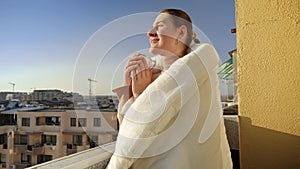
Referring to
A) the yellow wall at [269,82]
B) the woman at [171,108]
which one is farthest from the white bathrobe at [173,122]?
the yellow wall at [269,82]

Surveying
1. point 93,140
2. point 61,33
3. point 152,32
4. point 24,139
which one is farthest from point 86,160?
point 61,33

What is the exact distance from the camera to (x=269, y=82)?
3.96 ft

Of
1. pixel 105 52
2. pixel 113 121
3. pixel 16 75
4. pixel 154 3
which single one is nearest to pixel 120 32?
pixel 105 52

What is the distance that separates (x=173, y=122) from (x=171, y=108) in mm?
50

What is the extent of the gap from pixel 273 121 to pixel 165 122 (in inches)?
30.7

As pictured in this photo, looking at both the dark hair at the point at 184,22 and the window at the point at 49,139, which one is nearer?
the dark hair at the point at 184,22

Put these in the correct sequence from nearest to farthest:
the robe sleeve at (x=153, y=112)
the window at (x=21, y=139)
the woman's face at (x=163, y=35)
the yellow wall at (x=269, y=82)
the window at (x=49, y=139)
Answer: the robe sleeve at (x=153, y=112) → the woman's face at (x=163, y=35) → the window at (x=21, y=139) → the window at (x=49, y=139) → the yellow wall at (x=269, y=82)

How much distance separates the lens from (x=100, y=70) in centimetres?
94

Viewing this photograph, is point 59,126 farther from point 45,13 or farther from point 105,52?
point 45,13

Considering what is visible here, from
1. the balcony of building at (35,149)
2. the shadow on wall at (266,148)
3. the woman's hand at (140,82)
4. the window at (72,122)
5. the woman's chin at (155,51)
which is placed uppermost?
the woman's chin at (155,51)

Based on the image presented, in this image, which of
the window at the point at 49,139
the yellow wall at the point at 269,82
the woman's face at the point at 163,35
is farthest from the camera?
the yellow wall at the point at 269,82

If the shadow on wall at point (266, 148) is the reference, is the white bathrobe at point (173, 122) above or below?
above

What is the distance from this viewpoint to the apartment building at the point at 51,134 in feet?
2.90

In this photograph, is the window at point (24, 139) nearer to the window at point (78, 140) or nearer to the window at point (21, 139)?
the window at point (21, 139)
